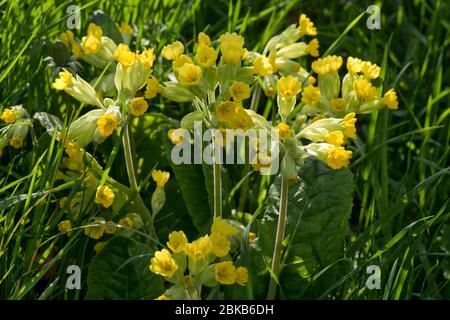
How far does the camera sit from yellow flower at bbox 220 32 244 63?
1957 mm

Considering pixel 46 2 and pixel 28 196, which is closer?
pixel 28 196

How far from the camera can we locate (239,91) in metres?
1.94

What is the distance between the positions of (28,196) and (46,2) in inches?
37.9

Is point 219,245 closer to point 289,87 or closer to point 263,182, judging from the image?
point 289,87

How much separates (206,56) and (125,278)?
21.4 inches

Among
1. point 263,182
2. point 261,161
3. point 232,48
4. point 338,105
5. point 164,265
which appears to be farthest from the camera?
point 263,182

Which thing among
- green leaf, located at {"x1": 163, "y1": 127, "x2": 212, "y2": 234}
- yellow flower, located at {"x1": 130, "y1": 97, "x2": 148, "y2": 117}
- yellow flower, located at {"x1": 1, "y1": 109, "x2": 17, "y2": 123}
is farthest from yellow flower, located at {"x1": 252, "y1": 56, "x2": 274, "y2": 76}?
yellow flower, located at {"x1": 1, "y1": 109, "x2": 17, "y2": 123}

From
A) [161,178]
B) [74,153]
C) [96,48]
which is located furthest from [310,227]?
[96,48]

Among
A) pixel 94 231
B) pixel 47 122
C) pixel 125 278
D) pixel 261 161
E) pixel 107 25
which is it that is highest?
pixel 107 25

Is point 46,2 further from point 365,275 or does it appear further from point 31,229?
point 365,275

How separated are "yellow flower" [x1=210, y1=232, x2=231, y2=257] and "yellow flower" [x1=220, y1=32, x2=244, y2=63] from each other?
394 mm

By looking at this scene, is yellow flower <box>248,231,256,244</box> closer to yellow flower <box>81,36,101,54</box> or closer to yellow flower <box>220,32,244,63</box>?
yellow flower <box>220,32,244,63</box>
